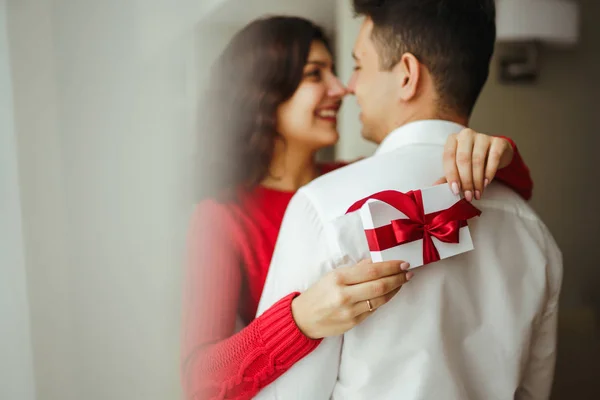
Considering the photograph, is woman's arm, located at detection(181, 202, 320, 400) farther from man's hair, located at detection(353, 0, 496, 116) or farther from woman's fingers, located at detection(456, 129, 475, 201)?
man's hair, located at detection(353, 0, 496, 116)

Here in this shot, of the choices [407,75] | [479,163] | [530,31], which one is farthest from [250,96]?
[530,31]

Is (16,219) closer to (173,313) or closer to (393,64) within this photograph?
(173,313)

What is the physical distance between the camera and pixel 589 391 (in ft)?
3.54

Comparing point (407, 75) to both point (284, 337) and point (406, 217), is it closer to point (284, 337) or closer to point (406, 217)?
point (406, 217)

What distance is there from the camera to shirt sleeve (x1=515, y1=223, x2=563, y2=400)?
78 cm

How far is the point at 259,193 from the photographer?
0.79 metres

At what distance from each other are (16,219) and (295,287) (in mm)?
372

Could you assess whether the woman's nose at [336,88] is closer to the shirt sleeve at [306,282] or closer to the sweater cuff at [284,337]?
the shirt sleeve at [306,282]

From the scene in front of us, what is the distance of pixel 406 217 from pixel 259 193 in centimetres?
27

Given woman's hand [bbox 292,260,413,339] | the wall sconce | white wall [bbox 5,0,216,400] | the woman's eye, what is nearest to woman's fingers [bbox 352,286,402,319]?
woman's hand [bbox 292,260,413,339]

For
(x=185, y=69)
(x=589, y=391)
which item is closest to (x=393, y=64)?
(x=185, y=69)

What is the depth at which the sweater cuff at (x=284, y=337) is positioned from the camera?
632mm

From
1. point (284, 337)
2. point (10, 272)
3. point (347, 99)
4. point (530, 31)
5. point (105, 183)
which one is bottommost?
point (284, 337)

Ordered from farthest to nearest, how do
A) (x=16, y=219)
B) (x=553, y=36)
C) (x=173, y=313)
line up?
(x=553, y=36)
(x=173, y=313)
(x=16, y=219)
